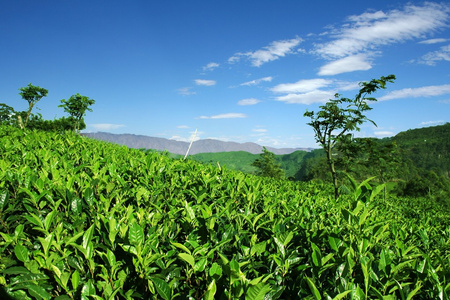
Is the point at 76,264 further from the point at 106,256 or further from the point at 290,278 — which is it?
the point at 290,278

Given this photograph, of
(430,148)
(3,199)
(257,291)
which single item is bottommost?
(257,291)

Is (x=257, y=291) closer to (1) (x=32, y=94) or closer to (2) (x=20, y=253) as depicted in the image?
(2) (x=20, y=253)

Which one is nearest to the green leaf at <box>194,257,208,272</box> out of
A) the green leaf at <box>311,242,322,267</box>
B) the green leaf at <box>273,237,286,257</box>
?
the green leaf at <box>273,237,286,257</box>

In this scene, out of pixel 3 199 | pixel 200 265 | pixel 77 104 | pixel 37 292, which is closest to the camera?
pixel 37 292

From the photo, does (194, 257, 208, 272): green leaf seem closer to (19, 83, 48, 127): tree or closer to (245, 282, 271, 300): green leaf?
(245, 282, 271, 300): green leaf

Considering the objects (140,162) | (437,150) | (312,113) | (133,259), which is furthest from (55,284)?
(437,150)

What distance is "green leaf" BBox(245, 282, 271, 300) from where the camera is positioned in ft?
3.48

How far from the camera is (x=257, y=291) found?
3.51ft

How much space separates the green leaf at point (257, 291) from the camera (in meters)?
1.06

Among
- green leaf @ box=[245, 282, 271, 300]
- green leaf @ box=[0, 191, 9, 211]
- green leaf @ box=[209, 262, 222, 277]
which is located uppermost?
green leaf @ box=[0, 191, 9, 211]

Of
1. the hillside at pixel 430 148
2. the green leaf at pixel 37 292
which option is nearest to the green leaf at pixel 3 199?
the green leaf at pixel 37 292

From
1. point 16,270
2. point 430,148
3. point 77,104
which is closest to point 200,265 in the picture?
point 16,270

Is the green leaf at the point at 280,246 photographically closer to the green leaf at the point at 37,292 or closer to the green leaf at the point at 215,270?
the green leaf at the point at 215,270

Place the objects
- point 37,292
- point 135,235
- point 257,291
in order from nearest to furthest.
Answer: point 257,291
point 37,292
point 135,235
